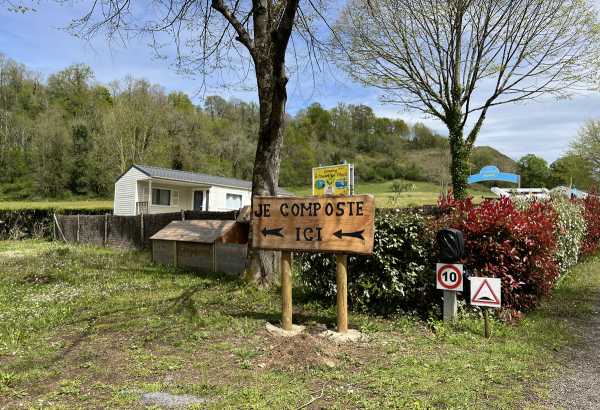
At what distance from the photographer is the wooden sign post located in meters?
4.91

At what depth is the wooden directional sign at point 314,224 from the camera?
16.1ft

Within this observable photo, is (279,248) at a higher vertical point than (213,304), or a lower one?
higher

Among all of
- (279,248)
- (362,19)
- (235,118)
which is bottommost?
(279,248)

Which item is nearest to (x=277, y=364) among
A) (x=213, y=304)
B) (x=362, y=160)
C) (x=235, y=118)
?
(x=213, y=304)

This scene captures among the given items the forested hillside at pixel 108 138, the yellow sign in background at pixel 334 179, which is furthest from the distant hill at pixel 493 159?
the yellow sign in background at pixel 334 179

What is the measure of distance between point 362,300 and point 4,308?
5.39 metres

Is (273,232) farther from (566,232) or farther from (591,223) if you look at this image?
(591,223)

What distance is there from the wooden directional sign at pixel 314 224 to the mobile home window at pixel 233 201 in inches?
976

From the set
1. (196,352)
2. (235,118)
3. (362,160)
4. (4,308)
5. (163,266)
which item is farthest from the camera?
(362,160)

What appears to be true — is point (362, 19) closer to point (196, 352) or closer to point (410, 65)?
point (410, 65)

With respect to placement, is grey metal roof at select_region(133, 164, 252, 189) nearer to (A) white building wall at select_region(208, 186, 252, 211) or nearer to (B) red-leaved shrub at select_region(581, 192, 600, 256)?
(A) white building wall at select_region(208, 186, 252, 211)

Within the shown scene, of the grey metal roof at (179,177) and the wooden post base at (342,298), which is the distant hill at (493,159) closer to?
the grey metal roof at (179,177)

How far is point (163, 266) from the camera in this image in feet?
35.8

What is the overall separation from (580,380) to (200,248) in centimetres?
801
